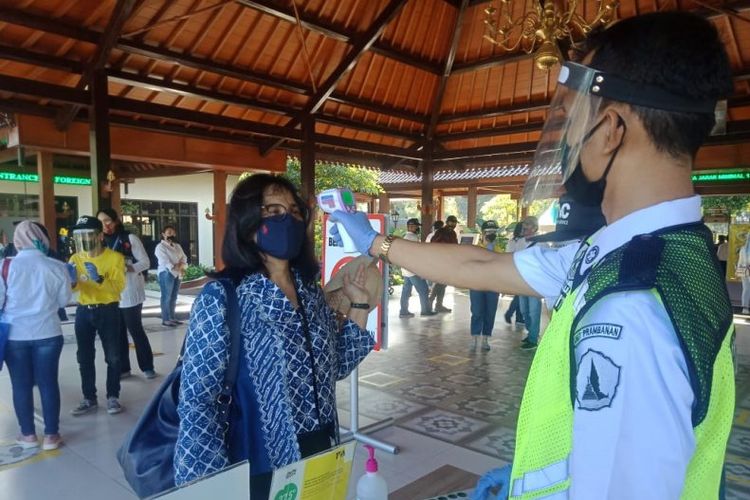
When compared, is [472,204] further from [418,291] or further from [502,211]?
[502,211]

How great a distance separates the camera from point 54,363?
3.20m

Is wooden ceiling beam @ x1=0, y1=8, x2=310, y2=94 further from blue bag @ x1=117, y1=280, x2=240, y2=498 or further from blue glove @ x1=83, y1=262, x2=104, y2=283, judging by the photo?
blue bag @ x1=117, y1=280, x2=240, y2=498

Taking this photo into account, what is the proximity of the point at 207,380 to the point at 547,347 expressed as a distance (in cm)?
88

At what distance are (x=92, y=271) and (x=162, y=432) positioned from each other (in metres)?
2.84

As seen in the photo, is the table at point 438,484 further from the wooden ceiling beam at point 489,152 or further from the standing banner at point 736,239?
the standing banner at point 736,239

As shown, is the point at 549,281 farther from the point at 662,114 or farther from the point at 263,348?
the point at 263,348

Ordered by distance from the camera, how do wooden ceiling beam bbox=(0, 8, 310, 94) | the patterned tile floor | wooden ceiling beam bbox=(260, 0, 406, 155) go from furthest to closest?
wooden ceiling beam bbox=(260, 0, 406, 155) < wooden ceiling beam bbox=(0, 8, 310, 94) < the patterned tile floor

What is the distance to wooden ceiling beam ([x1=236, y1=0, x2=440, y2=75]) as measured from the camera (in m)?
6.30

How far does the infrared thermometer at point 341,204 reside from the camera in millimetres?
1526

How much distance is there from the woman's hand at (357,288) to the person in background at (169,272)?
5.69 metres

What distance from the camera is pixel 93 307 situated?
379 cm

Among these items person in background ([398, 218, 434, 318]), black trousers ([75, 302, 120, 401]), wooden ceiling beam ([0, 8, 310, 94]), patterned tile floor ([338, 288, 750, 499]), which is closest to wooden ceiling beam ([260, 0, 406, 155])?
wooden ceiling beam ([0, 8, 310, 94])

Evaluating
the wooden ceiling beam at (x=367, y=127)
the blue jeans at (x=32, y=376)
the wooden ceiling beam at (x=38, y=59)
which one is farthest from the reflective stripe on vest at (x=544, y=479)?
the wooden ceiling beam at (x=367, y=127)

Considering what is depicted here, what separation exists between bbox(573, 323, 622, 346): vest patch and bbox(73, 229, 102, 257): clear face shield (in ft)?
13.0
